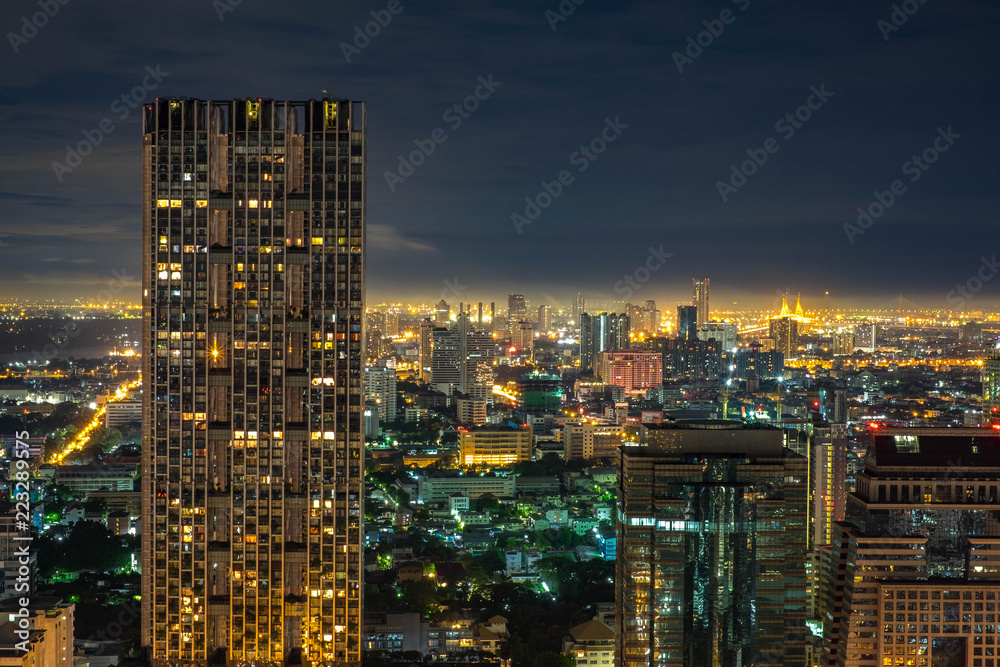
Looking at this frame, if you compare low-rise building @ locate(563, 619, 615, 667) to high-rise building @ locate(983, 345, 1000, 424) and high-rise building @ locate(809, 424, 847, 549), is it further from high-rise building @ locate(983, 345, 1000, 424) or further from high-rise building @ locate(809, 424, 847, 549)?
high-rise building @ locate(983, 345, 1000, 424)

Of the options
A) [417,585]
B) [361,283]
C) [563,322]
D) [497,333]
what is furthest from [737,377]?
[361,283]

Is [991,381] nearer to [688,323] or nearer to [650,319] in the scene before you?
[688,323]

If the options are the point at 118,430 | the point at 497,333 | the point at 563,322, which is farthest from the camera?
the point at 563,322

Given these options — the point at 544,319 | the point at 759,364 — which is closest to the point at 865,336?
the point at 759,364

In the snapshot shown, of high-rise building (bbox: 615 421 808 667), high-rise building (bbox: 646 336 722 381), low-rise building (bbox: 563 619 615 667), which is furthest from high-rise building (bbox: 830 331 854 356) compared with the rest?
high-rise building (bbox: 615 421 808 667)

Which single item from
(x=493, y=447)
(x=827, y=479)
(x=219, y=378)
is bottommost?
(x=493, y=447)

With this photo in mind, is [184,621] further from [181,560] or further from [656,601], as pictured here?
[656,601]

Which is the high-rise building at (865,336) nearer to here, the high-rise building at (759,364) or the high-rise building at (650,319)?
the high-rise building at (759,364)
